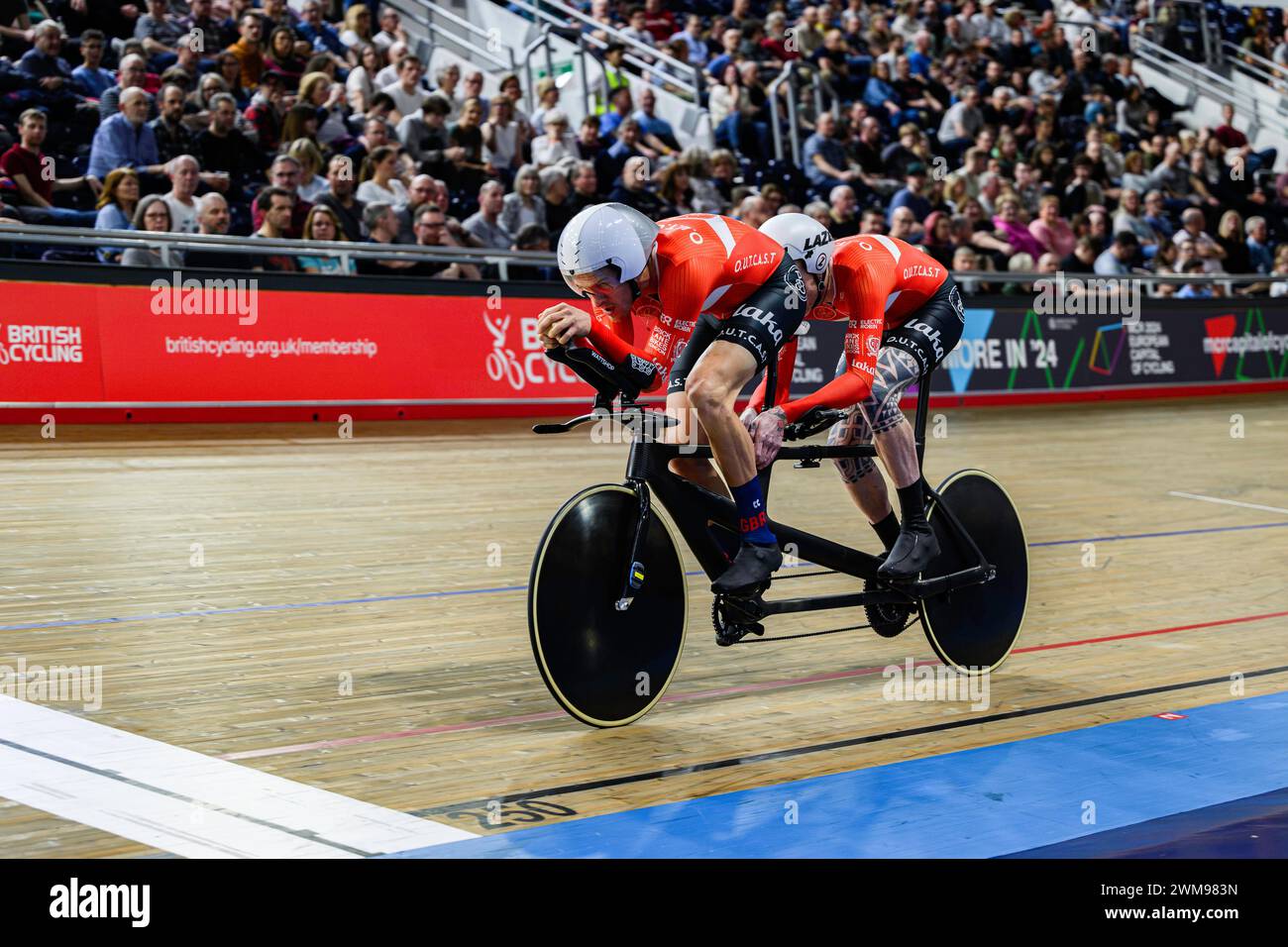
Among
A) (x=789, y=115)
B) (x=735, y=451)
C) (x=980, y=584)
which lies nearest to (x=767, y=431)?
(x=735, y=451)

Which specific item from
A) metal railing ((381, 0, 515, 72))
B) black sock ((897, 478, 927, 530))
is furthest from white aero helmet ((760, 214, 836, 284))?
metal railing ((381, 0, 515, 72))

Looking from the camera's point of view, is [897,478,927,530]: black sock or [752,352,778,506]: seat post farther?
[897,478,927,530]: black sock

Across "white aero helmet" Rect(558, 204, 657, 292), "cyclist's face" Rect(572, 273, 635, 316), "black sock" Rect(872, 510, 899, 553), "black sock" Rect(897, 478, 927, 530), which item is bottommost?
"black sock" Rect(872, 510, 899, 553)

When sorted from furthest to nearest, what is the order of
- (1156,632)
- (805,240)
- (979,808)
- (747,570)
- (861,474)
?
(1156,632) → (861,474) → (805,240) → (747,570) → (979,808)

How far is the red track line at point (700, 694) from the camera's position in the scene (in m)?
3.74

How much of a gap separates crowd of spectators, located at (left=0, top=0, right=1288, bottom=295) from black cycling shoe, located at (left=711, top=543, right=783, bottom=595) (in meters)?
6.74

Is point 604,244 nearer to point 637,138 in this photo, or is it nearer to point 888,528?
point 888,528

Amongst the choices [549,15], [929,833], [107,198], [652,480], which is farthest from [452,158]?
[929,833]

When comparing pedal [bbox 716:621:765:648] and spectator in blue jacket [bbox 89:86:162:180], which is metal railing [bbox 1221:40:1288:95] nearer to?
spectator in blue jacket [bbox 89:86:162:180]

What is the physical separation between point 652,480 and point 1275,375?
14397 millimetres

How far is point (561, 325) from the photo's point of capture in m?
3.65

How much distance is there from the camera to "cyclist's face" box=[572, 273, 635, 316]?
3.87 metres

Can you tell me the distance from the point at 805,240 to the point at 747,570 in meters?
0.99
